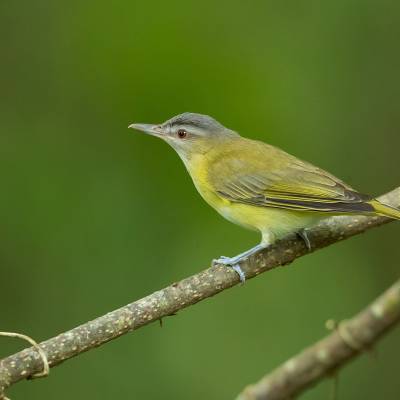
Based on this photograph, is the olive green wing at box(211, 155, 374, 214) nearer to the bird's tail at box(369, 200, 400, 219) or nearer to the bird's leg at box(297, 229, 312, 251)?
the bird's leg at box(297, 229, 312, 251)

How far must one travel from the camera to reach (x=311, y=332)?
5.88 metres

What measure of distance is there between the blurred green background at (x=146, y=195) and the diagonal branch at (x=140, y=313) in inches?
72.2

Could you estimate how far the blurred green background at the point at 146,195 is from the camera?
570 centimetres

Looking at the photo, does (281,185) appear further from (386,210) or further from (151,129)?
(151,129)

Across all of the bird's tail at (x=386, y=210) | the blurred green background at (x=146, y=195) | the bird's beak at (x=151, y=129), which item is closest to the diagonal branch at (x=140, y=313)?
the bird's tail at (x=386, y=210)

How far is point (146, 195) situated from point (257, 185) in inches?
52.2

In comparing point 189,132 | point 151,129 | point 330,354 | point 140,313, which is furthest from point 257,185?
point 330,354

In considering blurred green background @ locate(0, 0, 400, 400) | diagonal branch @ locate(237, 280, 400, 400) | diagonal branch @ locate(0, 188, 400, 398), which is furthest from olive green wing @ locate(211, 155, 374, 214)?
diagonal branch @ locate(237, 280, 400, 400)

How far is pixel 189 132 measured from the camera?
506cm

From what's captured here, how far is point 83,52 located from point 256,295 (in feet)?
7.81

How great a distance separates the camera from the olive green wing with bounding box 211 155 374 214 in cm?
428

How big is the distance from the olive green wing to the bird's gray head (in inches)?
11.2

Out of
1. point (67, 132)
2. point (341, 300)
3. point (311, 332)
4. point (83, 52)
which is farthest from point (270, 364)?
point (83, 52)

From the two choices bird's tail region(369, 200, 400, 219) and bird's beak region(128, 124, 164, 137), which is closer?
bird's tail region(369, 200, 400, 219)
